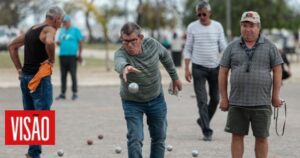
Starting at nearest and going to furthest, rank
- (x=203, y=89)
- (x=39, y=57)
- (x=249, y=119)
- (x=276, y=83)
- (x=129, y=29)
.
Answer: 1. (x=129, y=29)
2. (x=276, y=83)
3. (x=249, y=119)
4. (x=39, y=57)
5. (x=203, y=89)

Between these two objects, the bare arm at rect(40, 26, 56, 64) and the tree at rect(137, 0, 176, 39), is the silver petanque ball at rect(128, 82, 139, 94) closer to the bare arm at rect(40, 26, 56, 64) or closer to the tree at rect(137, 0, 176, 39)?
the bare arm at rect(40, 26, 56, 64)

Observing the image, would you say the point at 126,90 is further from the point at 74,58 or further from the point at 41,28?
the point at 74,58

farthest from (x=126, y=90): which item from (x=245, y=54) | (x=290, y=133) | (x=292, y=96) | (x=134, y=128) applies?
(x=292, y=96)

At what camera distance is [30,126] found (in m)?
8.87

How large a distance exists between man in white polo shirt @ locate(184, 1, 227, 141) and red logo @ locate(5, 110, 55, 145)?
9.89 ft

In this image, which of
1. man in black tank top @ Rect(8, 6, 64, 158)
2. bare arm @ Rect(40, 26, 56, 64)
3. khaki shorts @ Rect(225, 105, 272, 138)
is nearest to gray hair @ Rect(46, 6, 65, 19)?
man in black tank top @ Rect(8, 6, 64, 158)

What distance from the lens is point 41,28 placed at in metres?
9.37

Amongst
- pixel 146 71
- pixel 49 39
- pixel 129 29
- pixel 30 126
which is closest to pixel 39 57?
pixel 49 39

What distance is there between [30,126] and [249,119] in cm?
226

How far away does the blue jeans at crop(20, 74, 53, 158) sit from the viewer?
9.36 meters

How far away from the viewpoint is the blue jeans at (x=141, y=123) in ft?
26.8

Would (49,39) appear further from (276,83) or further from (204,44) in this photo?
(204,44)

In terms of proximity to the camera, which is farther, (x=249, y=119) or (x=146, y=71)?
(x=249, y=119)

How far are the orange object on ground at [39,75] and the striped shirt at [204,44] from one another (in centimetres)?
300
